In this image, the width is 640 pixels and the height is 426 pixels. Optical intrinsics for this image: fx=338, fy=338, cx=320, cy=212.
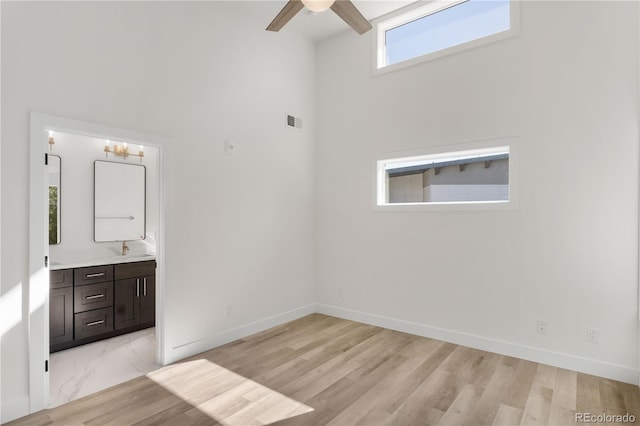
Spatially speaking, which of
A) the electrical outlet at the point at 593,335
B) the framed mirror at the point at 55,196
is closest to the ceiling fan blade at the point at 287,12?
the framed mirror at the point at 55,196

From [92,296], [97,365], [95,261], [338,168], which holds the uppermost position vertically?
[338,168]

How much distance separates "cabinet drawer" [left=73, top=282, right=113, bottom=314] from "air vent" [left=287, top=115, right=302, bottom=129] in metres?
2.93

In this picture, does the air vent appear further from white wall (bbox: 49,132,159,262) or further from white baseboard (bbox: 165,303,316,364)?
white baseboard (bbox: 165,303,316,364)

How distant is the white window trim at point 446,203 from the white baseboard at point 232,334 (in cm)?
180

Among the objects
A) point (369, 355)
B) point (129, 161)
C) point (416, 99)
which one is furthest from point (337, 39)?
point (369, 355)

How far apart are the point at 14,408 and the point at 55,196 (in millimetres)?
2351

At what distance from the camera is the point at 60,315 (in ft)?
11.4

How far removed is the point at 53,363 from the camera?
3.20m

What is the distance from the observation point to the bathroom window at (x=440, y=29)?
3.51 m

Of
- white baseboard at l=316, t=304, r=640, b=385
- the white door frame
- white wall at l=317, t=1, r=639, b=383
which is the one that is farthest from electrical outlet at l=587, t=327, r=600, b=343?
the white door frame

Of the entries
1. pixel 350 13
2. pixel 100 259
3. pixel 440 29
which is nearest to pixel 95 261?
pixel 100 259

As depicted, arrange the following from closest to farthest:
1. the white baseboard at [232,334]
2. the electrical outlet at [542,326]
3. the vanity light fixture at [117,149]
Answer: the electrical outlet at [542,326], the white baseboard at [232,334], the vanity light fixture at [117,149]

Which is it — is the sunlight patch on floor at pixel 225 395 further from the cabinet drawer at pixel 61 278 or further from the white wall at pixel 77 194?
the white wall at pixel 77 194

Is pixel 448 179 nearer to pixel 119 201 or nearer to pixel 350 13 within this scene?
pixel 350 13
